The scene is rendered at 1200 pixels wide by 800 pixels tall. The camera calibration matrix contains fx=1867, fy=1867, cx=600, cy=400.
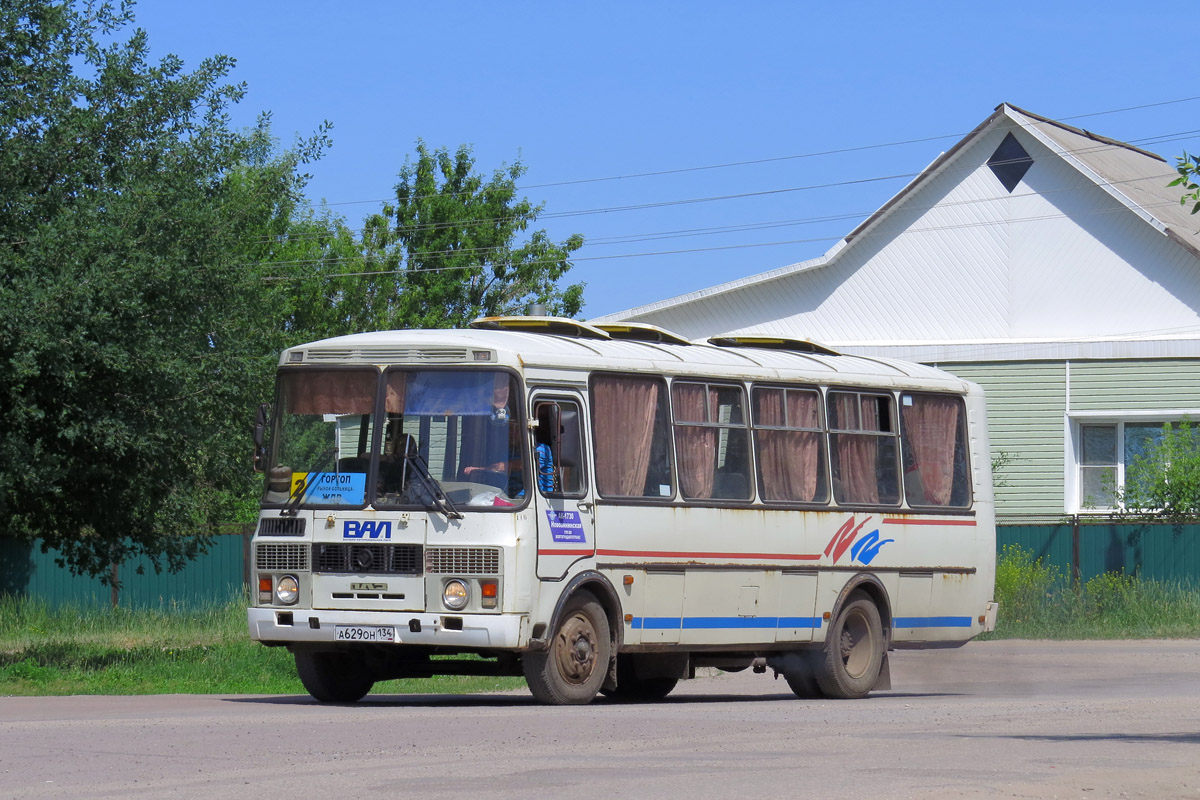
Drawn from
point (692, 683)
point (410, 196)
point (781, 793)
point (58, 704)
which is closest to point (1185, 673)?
point (692, 683)

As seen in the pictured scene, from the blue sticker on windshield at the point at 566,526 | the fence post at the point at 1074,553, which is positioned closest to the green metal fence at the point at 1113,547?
the fence post at the point at 1074,553

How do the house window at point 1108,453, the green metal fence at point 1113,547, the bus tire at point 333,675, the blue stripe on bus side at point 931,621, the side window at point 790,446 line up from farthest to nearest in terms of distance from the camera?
the house window at point 1108,453 → the green metal fence at point 1113,547 → the blue stripe on bus side at point 931,621 → the side window at point 790,446 → the bus tire at point 333,675

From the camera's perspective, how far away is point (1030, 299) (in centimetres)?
3788

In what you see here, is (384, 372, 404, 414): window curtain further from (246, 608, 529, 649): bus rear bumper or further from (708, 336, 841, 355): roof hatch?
(708, 336, 841, 355): roof hatch

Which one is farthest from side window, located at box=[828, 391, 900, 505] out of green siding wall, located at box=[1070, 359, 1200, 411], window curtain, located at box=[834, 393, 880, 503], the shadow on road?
green siding wall, located at box=[1070, 359, 1200, 411]

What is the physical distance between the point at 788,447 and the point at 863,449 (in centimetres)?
115

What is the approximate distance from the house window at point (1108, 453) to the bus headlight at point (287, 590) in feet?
74.8

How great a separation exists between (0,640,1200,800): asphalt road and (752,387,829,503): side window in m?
1.91

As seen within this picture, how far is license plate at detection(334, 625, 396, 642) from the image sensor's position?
14141 millimetres

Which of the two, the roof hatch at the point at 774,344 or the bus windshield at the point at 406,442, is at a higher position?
the roof hatch at the point at 774,344

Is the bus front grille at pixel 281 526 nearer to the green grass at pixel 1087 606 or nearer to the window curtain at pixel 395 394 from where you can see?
the window curtain at pixel 395 394

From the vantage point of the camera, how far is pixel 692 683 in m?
21.9

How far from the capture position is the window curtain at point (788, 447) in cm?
1677

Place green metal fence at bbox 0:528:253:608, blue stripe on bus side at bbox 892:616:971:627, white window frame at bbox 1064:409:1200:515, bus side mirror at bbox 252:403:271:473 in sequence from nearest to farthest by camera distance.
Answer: bus side mirror at bbox 252:403:271:473, blue stripe on bus side at bbox 892:616:971:627, green metal fence at bbox 0:528:253:608, white window frame at bbox 1064:409:1200:515
